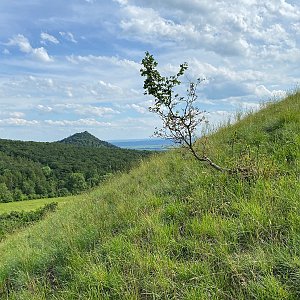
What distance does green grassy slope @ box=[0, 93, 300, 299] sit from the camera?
11.3 feet

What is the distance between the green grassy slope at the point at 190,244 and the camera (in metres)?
3.44

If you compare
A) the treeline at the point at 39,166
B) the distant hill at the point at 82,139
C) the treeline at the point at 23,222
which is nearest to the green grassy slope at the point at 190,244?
the treeline at the point at 23,222

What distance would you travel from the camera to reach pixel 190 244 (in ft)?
13.9

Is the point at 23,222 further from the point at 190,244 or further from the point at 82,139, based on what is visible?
the point at 82,139

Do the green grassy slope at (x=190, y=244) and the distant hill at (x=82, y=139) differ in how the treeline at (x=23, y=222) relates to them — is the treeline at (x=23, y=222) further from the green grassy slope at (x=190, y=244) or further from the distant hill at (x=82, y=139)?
the distant hill at (x=82, y=139)

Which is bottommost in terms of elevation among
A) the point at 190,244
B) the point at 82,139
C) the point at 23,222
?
the point at 23,222

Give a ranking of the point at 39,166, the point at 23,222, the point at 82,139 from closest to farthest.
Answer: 1. the point at 23,222
2. the point at 39,166
3. the point at 82,139

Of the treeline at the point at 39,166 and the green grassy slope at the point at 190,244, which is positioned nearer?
the green grassy slope at the point at 190,244

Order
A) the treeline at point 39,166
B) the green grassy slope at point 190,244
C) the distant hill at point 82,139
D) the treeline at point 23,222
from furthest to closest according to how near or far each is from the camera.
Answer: the distant hill at point 82,139 → the treeline at point 39,166 → the treeline at point 23,222 → the green grassy slope at point 190,244

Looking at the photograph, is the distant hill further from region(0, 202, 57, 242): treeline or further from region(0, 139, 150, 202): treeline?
region(0, 202, 57, 242): treeline

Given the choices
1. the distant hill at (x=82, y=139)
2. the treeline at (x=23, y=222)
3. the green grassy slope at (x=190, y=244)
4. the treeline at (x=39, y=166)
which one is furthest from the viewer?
the distant hill at (x=82, y=139)

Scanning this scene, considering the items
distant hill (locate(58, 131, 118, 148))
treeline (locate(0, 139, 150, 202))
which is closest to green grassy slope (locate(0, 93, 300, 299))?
treeline (locate(0, 139, 150, 202))

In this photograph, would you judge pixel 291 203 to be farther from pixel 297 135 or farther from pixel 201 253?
pixel 297 135

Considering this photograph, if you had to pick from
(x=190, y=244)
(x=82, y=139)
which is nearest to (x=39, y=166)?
(x=82, y=139)
